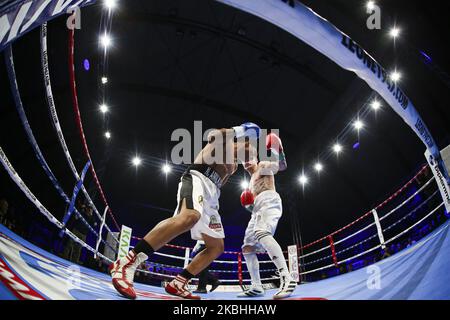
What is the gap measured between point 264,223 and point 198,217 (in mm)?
922

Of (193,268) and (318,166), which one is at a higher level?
(318,166)

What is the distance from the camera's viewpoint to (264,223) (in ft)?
7.69

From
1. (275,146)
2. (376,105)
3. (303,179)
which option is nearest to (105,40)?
(275,146)

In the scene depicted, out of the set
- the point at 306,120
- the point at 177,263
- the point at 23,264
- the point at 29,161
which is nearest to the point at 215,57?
the point at 306,120

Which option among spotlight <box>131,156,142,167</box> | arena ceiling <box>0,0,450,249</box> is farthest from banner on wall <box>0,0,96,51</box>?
spotlight <box>131,156,142,167</box>

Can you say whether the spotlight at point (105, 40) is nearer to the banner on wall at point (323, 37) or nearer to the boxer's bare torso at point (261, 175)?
the boxer's bare torso at point (261, 175)

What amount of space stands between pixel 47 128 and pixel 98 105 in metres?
1.68

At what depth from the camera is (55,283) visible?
1.23m

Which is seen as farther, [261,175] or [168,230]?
[261,175]

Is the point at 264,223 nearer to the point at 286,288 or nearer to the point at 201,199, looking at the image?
the point at 286,288

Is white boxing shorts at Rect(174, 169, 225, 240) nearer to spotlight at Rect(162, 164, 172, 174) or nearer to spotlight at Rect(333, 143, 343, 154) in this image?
spotlight at Rect(333, 143, 343, 154)

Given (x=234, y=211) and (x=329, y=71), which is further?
(x=234, y=211)

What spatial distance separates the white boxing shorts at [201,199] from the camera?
1.72m
